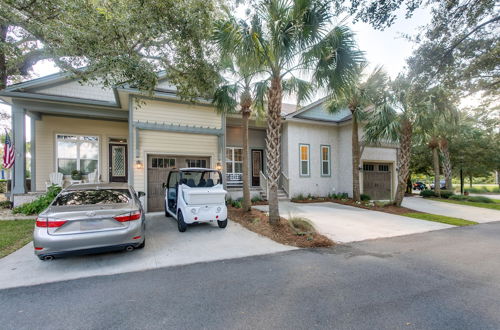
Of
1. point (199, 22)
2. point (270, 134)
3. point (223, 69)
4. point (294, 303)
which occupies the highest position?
point (199, 22)

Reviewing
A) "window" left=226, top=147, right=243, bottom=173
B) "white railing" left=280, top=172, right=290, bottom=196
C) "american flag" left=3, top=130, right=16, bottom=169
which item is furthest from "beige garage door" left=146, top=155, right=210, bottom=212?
"white railing" left=280, top=172, right=290, bottom=196

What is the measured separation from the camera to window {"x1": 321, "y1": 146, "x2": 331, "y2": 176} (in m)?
14.7

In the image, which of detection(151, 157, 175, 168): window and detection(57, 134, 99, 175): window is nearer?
detection(151, 157, 175, 168): window

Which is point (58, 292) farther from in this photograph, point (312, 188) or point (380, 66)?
point (380, 66)

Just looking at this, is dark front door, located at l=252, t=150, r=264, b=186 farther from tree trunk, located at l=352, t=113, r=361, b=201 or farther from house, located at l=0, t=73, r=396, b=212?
tree trunk, located at l=352, t=113, r=361, b=201

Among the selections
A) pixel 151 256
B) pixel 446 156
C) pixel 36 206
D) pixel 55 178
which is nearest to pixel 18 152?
pixel 55 178

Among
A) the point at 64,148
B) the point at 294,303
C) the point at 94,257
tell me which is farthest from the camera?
the point at 64,148

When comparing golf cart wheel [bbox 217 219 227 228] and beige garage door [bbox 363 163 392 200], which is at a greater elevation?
beige garage door [bbox 363 163 392 200]

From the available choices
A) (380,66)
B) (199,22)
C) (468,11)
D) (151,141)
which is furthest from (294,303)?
(380,66)

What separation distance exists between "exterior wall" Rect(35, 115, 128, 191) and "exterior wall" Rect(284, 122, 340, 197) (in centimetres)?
942

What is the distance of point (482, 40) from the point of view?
7426mm

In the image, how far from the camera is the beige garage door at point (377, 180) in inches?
592

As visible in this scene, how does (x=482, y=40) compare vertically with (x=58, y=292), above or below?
above

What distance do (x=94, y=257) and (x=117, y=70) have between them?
15.7 ft
